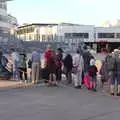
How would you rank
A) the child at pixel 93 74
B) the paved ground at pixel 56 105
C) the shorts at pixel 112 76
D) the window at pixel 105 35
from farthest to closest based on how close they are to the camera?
the window at pixel 105 35
the child at pixel 93 74
the shorts at pixel 112 76
the paved ground at pixel 56 105

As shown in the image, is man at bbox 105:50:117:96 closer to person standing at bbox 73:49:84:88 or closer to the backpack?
the backpack

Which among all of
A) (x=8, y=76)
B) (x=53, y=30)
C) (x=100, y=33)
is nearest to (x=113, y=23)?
(x=100, y=33)

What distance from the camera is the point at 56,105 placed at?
1199cm

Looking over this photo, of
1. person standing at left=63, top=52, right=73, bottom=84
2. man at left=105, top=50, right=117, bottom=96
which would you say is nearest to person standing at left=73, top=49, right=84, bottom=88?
person standing at left=63, top=52, right=73, bottom=84

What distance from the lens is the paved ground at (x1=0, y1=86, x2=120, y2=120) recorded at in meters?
10.2

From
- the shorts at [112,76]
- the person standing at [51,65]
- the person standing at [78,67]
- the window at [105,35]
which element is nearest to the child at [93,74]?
the person standing at [78,67]

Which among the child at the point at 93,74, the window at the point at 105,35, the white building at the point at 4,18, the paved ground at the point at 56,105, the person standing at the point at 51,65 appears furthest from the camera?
the window at the point at 105,35

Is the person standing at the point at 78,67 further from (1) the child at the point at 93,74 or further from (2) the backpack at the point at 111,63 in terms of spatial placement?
(2) the backpack at the point at 111,63

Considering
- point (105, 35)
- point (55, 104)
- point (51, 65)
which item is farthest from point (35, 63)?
point (105, 35)

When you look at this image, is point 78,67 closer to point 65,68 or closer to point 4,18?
point 65,68

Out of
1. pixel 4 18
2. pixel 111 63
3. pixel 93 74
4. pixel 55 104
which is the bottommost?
pixel 55 104

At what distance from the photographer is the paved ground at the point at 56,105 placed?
403 inches

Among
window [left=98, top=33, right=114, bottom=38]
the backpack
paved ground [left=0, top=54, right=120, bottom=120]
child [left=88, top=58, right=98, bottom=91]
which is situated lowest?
paved ground [left=0, top=54, right=120, bottom=120]

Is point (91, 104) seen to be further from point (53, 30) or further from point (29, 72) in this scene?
point (53, 30)
